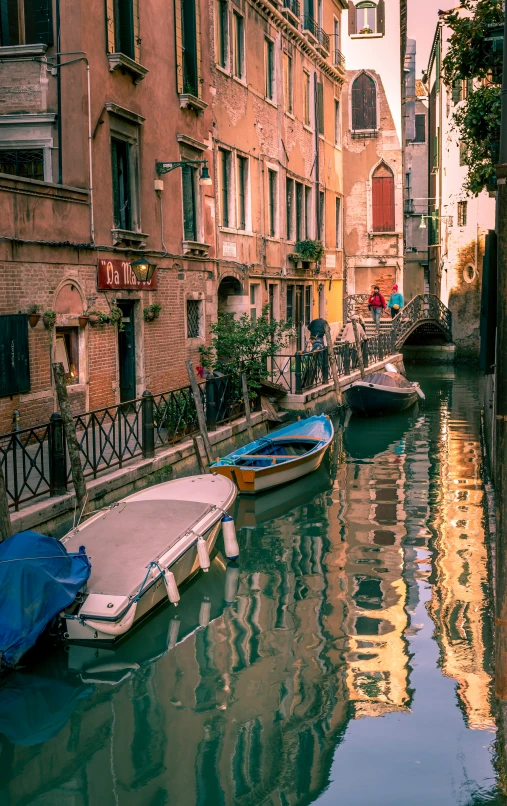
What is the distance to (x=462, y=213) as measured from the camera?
3244cm

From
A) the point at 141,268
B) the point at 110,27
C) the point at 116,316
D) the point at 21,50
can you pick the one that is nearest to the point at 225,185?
the point at 141,268

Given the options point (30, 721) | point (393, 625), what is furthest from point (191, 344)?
point (30, 721)

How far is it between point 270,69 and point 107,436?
15.4m

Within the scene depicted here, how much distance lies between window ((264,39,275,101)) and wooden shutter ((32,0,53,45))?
1039 centimetres

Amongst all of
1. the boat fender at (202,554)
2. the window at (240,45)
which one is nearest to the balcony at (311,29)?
the window at (240,45)

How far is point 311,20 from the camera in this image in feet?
89.0

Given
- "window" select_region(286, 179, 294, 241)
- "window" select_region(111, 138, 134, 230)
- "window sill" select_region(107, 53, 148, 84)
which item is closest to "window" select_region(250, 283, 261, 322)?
"window" select_region(286, 179, 294, 241)

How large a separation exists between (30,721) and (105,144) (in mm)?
9733

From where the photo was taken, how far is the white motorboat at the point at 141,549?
807cm

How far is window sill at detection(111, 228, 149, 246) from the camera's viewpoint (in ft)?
48.5

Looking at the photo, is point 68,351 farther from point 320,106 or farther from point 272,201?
point 320,106

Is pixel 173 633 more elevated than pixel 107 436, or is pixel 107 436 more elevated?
pixel 107 436

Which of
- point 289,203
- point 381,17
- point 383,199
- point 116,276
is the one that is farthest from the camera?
point 383,199

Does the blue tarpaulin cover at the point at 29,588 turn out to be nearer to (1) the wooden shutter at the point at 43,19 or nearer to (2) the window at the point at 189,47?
(1) the wooden shutter at the point at 43,19
